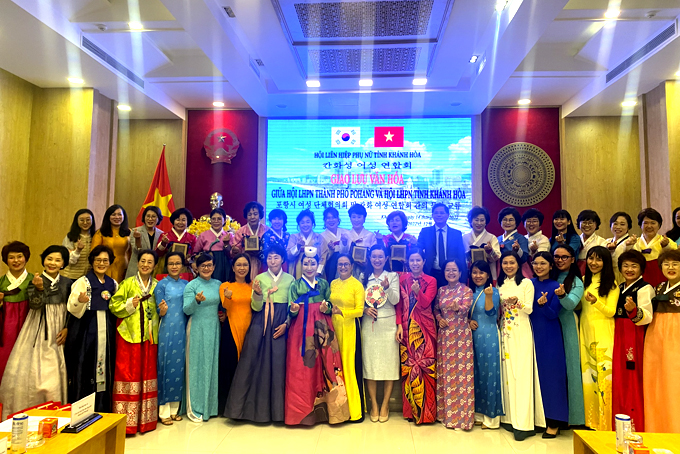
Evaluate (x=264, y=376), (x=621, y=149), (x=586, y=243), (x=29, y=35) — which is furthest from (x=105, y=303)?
(x=621, y=149)

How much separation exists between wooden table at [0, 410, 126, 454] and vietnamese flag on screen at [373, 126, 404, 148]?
5480mm

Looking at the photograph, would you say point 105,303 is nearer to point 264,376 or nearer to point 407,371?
point 264,376

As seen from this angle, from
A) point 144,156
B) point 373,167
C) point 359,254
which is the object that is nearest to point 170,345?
point 359,254

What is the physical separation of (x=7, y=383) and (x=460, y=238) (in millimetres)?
3945

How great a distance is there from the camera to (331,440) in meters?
3.28

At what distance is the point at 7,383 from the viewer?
10.6 feet

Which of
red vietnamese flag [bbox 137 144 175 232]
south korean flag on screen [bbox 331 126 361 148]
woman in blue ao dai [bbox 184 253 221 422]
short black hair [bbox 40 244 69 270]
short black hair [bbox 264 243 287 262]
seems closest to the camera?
short black hair [bbox 40 244 69 270]

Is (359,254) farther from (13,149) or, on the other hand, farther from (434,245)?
(13,149)

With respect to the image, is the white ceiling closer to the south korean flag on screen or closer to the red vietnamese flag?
the south korean flag on screen

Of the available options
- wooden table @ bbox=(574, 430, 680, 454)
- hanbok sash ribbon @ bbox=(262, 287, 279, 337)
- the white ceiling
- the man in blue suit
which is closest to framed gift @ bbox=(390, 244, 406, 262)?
the man in blue suit

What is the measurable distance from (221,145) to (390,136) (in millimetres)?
2678

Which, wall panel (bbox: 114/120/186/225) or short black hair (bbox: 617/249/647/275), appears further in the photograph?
wall panel (bbox: 114/120/186/225)

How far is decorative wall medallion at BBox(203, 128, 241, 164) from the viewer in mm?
7137

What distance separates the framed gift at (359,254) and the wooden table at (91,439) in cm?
206
